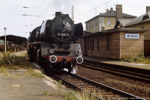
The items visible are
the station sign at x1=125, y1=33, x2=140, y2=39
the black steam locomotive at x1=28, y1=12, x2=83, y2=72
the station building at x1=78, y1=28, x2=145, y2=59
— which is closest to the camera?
the black steam locomotive at x1=28, y1=12, x2=83, y2=72

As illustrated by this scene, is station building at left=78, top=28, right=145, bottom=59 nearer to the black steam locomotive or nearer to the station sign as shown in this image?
the station sign

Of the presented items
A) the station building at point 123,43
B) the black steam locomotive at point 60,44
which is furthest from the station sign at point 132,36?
the black steam locomotive at point 60,44

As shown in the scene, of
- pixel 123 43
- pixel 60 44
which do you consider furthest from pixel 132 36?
pixel 60 44

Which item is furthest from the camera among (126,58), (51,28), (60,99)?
(126,58)

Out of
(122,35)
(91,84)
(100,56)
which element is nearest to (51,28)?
(91,84)

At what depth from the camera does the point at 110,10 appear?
64750 millimetres

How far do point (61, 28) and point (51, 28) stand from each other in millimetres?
569

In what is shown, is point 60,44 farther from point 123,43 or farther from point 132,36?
point 132,36

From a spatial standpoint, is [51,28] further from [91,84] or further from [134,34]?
[134,34]

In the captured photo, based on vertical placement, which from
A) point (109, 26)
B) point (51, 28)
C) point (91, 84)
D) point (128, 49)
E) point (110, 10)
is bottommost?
point (91, 84)

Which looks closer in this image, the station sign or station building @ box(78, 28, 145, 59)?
station building @ box(78, 28, 145, 59)

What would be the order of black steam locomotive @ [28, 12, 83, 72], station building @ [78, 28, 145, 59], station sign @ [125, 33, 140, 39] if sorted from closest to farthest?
black steam locomotive @ [28, 12, 83, 72] < station building @ [78, 28, 145, 59] < station sign @ [125, 33, 140, 39]

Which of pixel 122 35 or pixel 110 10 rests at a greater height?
pixel 110 10

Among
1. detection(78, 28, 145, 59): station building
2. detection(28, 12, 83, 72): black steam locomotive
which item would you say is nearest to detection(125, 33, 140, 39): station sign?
detection(78, 28, 145, 59): station building
